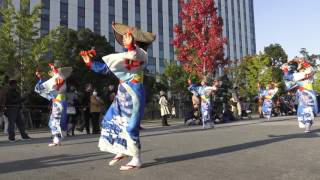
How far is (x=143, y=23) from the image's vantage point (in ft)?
186

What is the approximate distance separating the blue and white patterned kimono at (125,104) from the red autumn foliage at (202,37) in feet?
64.4

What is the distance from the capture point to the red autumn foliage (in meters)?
26.2

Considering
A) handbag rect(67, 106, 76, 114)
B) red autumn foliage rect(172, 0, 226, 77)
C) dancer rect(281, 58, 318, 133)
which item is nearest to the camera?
dancer rect(281, 58, 318, 133)

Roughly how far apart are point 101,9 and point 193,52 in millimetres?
26726

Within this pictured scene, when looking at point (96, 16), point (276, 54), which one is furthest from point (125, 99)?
point (276, 54)

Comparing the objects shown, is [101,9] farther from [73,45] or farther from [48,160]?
[48,160]

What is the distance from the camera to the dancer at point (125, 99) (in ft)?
21.9

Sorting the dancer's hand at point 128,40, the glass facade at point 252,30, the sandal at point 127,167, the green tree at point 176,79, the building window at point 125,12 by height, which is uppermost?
the glass facade at point 252,30

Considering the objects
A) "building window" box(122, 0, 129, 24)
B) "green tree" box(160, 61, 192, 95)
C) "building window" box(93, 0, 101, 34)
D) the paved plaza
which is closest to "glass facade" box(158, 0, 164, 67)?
"building window" box(122, 0, 129, 24)

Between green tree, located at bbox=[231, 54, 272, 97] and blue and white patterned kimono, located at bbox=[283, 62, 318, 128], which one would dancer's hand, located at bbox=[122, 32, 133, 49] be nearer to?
blue and white patterned kimono, located at bbox=[283, 62, 318, 128]

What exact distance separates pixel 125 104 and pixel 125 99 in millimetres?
78

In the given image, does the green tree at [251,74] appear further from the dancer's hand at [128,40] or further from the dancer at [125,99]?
the dancer's hand at [128,40]

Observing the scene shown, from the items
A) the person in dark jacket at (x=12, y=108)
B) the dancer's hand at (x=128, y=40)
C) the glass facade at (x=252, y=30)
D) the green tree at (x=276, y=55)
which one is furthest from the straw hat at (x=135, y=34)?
the glass facade at (x=252, y=30)

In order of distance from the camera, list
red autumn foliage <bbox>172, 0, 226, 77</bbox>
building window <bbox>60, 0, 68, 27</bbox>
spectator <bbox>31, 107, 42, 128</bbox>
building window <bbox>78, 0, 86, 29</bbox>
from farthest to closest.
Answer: building window <bbox>78, 0, 86, 29</bbox> → building window <bbox>60, 0, 68, 27</bbox> → red autumn foliage <bbox>172, 0, 226, 77</bbox> → spectator <bbox>31, 107, 42, 128</bbox>
